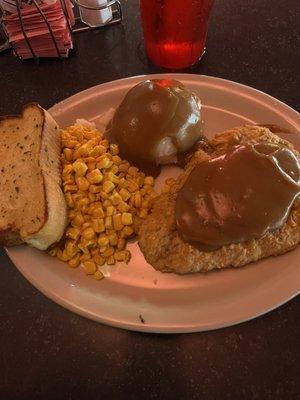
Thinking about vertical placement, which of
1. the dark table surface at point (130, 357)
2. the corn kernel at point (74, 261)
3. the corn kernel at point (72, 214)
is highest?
the corn kernel at point (72, 214)

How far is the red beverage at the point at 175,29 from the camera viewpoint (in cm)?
145

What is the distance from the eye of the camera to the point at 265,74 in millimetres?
1780

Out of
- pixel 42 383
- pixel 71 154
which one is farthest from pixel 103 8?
pixel 42 383

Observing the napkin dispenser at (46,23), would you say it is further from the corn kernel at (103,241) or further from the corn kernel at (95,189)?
the corn kernel at (103,241)

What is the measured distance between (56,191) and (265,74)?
1166 mm

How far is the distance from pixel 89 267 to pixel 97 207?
20 centimetres

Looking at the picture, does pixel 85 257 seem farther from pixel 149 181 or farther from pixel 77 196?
pixel 149 181

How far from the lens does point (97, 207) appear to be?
124 centimetres

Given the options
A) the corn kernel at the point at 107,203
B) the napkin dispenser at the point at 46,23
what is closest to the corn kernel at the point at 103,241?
the corn kernel at the point at 107,203

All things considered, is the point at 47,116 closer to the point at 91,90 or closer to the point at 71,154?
the point at 71,154

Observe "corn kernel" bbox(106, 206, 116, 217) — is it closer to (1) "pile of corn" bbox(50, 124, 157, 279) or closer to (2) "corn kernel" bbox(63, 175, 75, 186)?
(1) "pile of corn" bbox(50, 124, 157, 279)

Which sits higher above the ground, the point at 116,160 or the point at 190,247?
the point at 116,160

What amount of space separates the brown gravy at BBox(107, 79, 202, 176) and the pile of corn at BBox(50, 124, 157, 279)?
0.09 m

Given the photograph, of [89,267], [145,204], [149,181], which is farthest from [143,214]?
[89,267]
